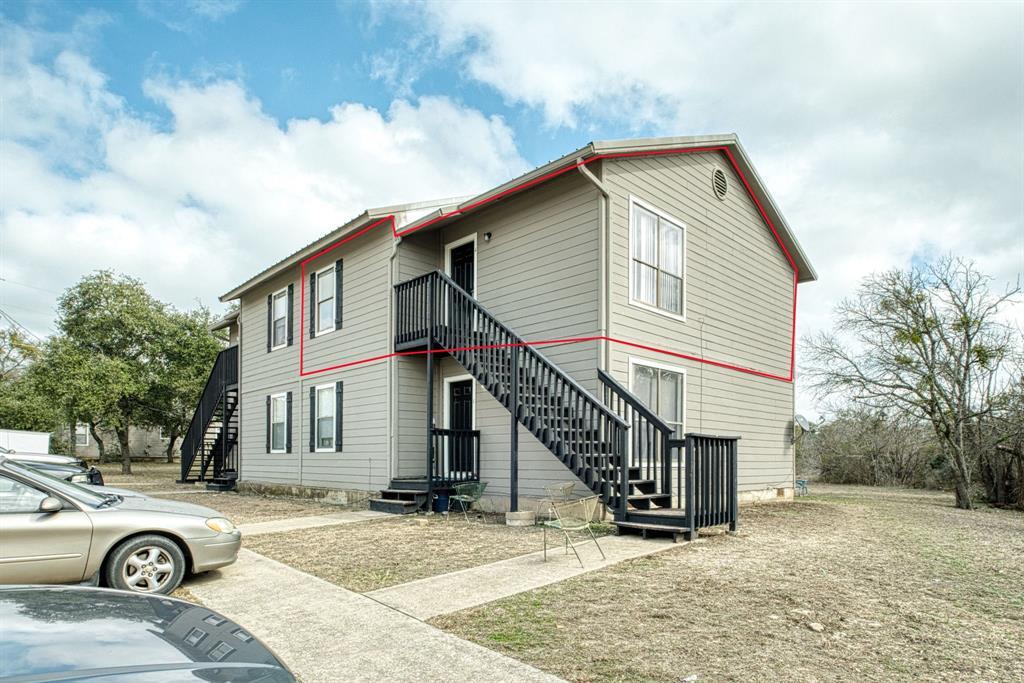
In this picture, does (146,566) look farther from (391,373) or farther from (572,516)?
(391,373)

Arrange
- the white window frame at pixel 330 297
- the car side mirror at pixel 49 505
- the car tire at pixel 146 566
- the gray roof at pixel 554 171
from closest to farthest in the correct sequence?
the car side mirror at pixel 49 505
the car tire at pixel 146 566
the gray roof at pixel 554 171
the white window frame at pixel 330 297

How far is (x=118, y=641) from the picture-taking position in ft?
7.03

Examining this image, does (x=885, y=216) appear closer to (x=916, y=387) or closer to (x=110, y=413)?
(x=916, y=387)

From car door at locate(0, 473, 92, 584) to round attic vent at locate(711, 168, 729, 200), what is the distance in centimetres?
1234

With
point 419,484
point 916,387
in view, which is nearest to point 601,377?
point 419,484

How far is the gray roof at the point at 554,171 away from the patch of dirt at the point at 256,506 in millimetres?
5925

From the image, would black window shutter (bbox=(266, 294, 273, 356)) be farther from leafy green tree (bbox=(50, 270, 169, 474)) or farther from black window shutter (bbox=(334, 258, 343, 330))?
leafy green tree (bbox=(50, 270, 169, 474))

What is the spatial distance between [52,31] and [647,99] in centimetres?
1312

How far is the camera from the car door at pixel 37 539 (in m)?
5.34

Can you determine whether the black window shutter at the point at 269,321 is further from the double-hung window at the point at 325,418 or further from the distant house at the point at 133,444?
the distant house at the point at 133,444

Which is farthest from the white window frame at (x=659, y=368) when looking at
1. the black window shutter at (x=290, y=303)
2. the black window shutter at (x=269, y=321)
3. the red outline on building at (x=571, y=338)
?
the black window shutter at (x=269, y=321)

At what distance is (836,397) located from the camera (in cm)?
1862

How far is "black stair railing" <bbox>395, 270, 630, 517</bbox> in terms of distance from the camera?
29.9 feet

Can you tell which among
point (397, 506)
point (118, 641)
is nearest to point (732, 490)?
point (397, 506)
